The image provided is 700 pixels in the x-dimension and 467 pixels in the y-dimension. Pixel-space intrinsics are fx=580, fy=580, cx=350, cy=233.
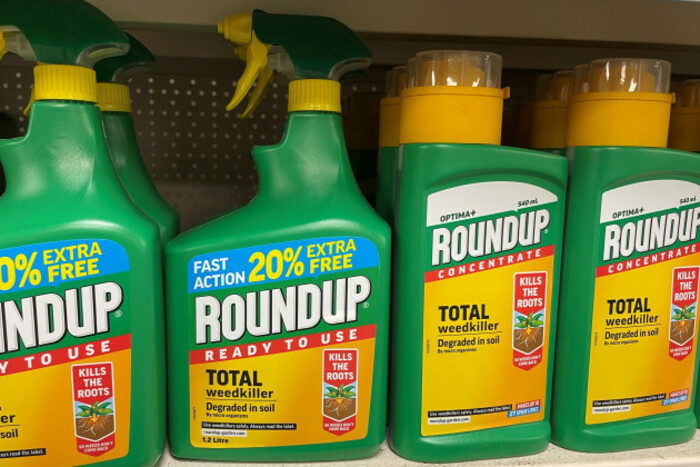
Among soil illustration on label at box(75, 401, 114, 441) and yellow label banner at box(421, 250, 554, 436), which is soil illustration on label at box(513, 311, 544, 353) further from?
soil illustration on label at box(75, 401, 114, 441)

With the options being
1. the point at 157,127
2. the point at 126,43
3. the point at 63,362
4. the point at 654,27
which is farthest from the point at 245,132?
the point at 654,27

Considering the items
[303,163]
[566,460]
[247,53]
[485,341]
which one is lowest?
[566,460]

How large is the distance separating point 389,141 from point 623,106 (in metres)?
0.26

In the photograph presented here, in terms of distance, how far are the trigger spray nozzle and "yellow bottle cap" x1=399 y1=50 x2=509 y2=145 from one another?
159 mm

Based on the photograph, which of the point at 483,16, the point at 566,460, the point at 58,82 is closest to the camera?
the point at 58,82

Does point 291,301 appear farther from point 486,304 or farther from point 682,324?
point 682,324

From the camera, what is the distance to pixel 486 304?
610 millimetres

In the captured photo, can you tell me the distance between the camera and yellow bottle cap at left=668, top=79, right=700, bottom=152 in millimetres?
710

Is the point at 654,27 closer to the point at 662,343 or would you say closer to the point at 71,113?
the point at 662,343

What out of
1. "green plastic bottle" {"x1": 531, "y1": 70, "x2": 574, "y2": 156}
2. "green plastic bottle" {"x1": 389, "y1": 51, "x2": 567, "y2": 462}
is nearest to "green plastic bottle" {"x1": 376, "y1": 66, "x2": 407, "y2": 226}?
"green plastic bottle" {"x1": 389, "y1": 51, "x2": 567, "y2": 462}

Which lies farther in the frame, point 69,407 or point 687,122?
point 687,122

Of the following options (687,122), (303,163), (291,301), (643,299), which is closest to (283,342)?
(291,301)

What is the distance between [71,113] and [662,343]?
0.66m

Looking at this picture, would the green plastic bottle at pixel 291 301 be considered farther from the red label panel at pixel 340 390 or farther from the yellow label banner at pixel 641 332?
the yellow label banner at pixel 641 332
